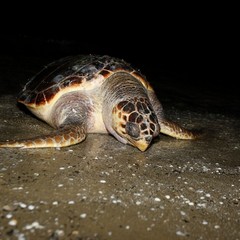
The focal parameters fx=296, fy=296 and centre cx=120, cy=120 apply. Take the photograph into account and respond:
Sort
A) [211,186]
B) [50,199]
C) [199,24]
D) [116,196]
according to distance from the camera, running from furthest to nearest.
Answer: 1. [199,24]
2. [211,186]
3. [116,196]
4. [50,199]

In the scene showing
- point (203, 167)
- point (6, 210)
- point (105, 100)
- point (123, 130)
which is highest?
point (105, 100)

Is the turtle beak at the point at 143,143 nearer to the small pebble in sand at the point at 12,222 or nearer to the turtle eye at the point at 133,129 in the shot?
the turtle eye at the point at 133,129

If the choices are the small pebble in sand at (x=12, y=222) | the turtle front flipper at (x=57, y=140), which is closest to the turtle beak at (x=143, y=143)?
the turtle front flipper at (x=57, y=140)

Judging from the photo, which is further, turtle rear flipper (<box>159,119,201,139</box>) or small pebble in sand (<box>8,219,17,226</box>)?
turtle rear flipper (<box>159,119,201,139</box>)

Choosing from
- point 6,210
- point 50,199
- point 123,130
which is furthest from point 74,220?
point 123,130

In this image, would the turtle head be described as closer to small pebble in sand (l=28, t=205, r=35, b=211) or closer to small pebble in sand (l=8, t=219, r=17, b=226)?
small pebble in sand (l=28, t=205, r=35, b=211)

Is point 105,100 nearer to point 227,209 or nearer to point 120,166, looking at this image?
point 120,166

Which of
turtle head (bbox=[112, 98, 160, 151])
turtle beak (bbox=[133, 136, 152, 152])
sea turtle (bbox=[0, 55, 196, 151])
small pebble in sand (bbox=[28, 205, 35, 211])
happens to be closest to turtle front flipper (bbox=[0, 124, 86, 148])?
sea turtle (bbox=[0, 55, 196, 151])
